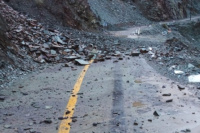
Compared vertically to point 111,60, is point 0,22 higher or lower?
higher

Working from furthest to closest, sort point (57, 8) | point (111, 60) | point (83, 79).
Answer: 1. point (57, 8)
2. point (111, 60)
3. point (83, 79)

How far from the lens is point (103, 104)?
554 centimetres

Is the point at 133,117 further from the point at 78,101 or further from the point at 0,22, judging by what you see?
the point at 0,22

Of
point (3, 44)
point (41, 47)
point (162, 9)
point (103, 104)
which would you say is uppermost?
point (162, 9)

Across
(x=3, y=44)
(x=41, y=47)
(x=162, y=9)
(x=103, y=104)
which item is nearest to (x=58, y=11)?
(x=41, y=47)

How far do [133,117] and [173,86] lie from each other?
2.53 m

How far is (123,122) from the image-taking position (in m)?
4.57

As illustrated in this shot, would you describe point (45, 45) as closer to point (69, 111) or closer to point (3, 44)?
point (3, 44)

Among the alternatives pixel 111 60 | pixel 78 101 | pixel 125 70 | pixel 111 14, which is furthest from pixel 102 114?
pixel 111 14

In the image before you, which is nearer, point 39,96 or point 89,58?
point 39,96

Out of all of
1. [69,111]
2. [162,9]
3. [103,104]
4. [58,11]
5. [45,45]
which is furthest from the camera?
[162,9]

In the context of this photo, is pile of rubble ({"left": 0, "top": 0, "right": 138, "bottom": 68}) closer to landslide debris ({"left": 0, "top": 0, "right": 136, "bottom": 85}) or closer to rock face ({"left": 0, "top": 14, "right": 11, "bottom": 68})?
landslide debris ({"left": 0, "top": 0, "right": 136, "bottom": 85})

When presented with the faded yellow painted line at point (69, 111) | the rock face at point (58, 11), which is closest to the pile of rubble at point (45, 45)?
the rock face at point (58, 11)

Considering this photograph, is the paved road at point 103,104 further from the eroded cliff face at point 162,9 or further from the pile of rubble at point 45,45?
the eroded cliff face at point 162,9
